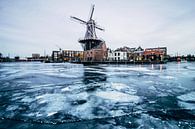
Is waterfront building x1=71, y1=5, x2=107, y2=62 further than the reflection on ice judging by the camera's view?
Yes

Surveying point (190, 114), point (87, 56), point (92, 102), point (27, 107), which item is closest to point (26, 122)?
point (27, 107)

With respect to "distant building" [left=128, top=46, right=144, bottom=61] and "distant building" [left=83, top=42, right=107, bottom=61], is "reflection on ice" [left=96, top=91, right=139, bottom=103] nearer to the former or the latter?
"distant building" [left=83, top=42, right=107, bottom=61]

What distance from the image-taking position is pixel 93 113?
512cm

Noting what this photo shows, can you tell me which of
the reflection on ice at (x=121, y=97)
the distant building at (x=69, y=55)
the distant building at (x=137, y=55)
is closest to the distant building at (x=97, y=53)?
the distant building at (x=137, y=55)

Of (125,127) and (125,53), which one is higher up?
(125,53)

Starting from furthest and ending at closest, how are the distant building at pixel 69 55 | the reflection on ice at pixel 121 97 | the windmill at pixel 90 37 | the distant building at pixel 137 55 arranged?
1. the distant building at pixel 69 55
2. the distant building at pixel 137 55
3. the windmill at pixel 90 37
4. the reflection on ice at pixel 121 97

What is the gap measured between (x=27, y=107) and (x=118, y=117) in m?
3.76

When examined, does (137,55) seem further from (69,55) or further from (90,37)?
(69,55)

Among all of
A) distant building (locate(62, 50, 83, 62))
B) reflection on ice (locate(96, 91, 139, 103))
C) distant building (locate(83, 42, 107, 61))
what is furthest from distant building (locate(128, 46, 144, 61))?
reflection on ice (locate(96, 91, 139, 103))

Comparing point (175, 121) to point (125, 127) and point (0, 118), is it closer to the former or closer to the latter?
point (125, 127)

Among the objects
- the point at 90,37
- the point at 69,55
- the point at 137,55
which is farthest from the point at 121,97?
the point at 69,55

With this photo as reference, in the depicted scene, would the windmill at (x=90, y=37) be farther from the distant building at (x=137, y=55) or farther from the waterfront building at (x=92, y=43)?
the distant building at (x=137, y=55)

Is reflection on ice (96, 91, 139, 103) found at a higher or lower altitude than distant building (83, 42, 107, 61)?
lower

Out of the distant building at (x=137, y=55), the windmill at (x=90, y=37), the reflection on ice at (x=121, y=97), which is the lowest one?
the reflection on ice at (x=121, y=97)
